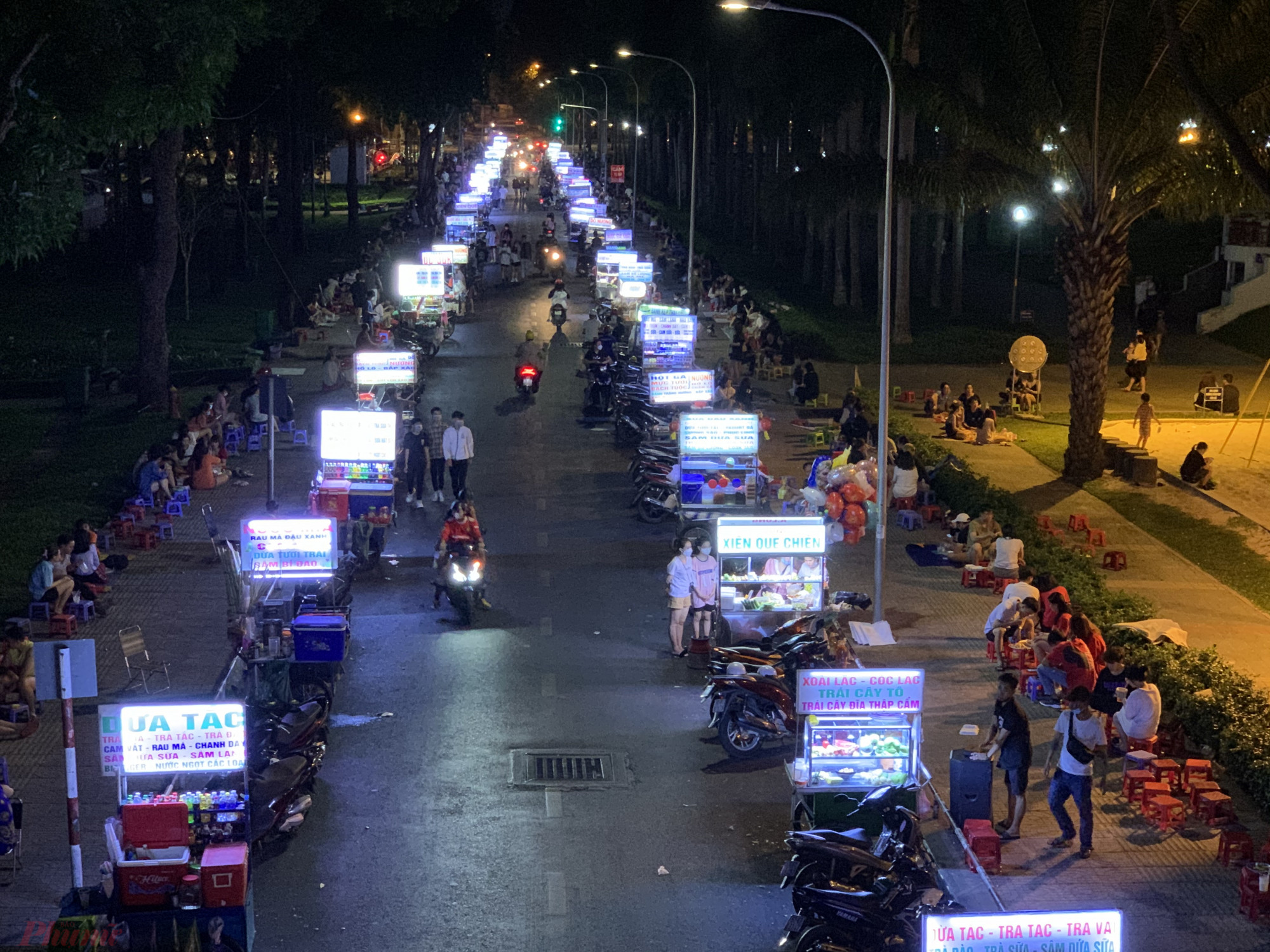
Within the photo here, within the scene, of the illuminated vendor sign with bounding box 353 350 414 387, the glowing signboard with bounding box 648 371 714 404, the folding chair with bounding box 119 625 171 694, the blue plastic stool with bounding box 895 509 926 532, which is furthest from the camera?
the illuminated vendor sign with bounding box 353 350 414 387

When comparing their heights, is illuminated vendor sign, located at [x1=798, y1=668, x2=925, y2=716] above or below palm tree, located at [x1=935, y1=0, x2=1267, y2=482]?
below

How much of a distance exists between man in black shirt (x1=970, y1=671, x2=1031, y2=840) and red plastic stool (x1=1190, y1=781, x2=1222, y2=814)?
71.1 inches

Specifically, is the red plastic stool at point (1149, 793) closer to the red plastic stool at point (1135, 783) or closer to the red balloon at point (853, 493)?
the red plastic stool at point (1135, 783)

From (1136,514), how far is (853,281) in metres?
27.1

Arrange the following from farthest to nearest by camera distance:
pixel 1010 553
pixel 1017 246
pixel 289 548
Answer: pixel 1017 246
pixel 1010 553
pixel 289 548

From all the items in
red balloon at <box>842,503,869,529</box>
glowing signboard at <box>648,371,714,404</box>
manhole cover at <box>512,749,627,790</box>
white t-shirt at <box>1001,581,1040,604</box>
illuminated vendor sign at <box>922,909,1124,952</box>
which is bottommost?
manhole cover at <box>512,749,627,790</box>

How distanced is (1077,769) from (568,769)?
5.17 metres

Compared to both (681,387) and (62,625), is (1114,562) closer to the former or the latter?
(681,387)

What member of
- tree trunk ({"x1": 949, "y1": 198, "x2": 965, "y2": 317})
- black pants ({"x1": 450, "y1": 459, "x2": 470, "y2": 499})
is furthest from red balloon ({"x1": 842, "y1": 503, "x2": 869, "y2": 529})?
tree trunk ({"x1": 949, "y1": 198, "x2": 965, "y2": 317})

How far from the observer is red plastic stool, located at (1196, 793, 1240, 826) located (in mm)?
14969

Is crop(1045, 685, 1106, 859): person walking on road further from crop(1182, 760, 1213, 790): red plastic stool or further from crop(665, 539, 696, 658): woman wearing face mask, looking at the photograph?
crop(665, 539, 696, 658): woman wearing face mask

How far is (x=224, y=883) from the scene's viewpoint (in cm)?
1195

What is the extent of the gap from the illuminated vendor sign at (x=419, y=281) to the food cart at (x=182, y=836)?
31.9 meters

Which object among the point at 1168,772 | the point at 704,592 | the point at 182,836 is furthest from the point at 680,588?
the point at 182,836
